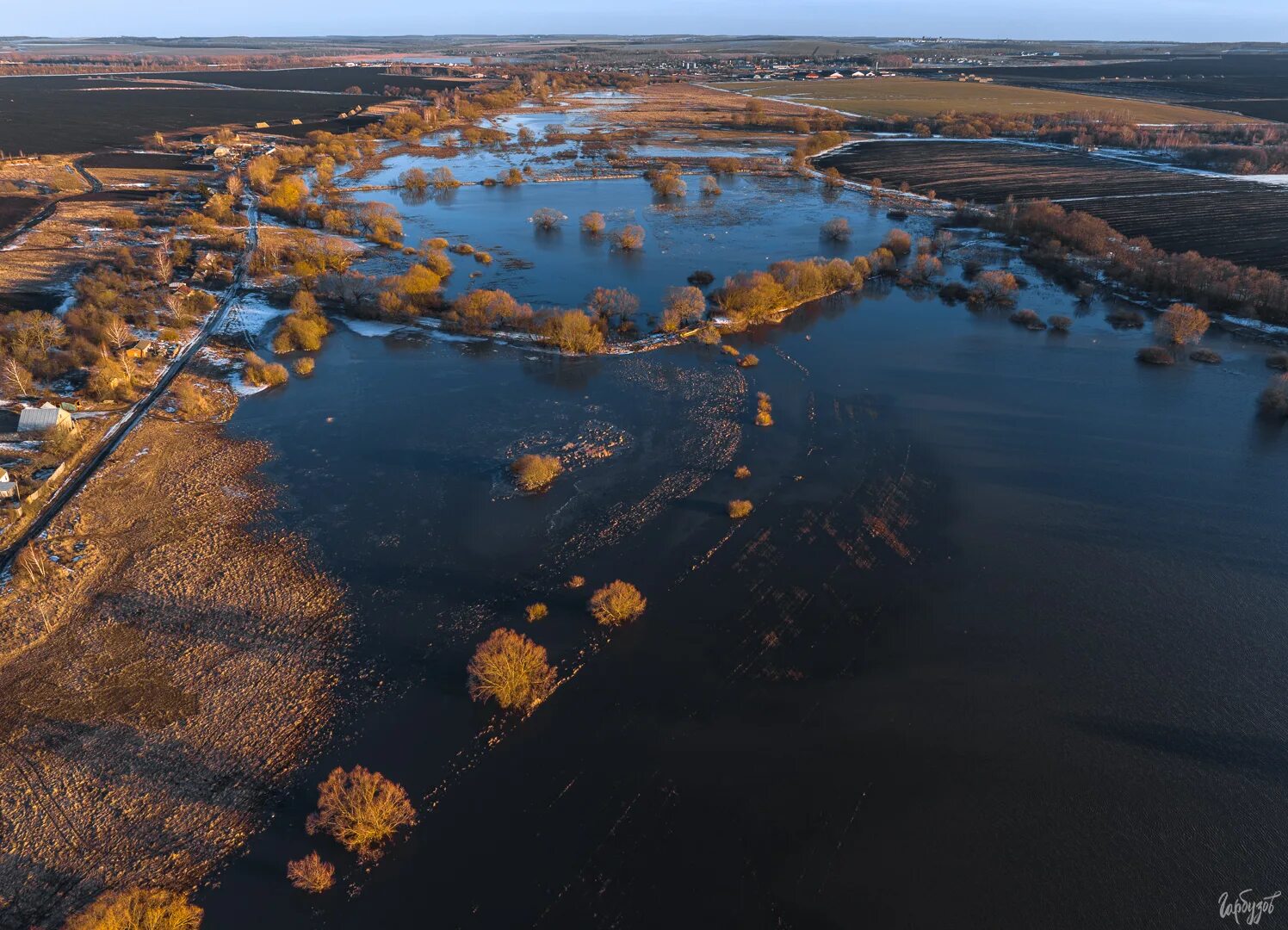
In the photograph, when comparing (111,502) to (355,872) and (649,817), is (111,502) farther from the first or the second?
(649,817)

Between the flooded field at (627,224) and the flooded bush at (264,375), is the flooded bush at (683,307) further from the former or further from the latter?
the flooded bush at (264,375)

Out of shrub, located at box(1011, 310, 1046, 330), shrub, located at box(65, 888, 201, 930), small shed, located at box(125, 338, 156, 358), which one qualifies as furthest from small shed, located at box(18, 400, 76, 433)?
shrub, located at box(1011, 310, 1046, 330)

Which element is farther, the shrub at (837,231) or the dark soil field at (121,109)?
the dark soil field at (121,109)

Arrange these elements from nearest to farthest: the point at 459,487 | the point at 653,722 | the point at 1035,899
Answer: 1. the point at 1035,899
2. the point at 653,722
3. the point at 459,487

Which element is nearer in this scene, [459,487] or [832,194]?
[459,487]

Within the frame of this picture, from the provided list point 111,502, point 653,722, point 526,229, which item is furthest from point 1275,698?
point 526,229

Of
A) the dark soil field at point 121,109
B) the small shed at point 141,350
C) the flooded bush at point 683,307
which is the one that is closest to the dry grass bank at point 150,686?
the small shed at point 141,350

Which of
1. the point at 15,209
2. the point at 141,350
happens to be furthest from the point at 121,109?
the point at 141,350

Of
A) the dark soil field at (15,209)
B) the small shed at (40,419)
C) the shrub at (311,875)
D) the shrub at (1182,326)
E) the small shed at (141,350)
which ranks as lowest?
the shrub at (311,875)
